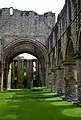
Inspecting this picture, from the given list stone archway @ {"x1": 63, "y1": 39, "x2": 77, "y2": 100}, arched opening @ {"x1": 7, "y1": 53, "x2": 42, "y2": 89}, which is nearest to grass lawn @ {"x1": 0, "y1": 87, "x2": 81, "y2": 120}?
stone archway @ {"x1": 63, "y1": 39, "x2": 77, "y2": 100}

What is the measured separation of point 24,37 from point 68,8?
41.6ft

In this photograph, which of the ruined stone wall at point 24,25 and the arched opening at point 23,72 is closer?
the ruined stone wall at point 24,25

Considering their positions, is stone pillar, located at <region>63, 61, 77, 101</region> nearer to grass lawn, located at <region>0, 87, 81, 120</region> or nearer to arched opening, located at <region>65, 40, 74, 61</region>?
arched opening, located at <region>65, 40, 74, 61</region>

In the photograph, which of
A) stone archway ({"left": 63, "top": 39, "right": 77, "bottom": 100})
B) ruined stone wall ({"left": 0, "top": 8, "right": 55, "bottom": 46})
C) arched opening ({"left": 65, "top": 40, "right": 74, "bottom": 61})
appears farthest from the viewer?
ruined stone wall ({"left": 0, "top": 8, "right": 55, "bottom": 46})

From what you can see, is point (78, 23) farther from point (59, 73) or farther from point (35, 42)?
point (35, 42)

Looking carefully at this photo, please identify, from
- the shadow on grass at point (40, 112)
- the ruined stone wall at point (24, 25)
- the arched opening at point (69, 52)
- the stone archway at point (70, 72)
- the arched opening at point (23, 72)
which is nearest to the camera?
the shadow on grass at point (40, 112)

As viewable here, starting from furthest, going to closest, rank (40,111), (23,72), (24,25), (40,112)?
(23,72) → (24,25) → (40,111) → (40,112)

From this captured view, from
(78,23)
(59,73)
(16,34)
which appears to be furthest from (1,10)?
(78,23)

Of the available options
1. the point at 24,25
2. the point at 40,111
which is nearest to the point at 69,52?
the point at 40,111

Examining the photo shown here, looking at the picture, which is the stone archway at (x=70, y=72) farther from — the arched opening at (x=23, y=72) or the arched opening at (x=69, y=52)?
the arched opening at (x=23, y=72)

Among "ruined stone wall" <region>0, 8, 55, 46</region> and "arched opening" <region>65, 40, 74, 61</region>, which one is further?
"ruined stone wall" <region>0, 8, 55, 46</region>

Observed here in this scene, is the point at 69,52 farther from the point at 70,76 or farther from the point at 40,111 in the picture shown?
the point at 40,111

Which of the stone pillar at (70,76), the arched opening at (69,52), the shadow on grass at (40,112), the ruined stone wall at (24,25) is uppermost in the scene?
the ruined stone wall at (24,25)

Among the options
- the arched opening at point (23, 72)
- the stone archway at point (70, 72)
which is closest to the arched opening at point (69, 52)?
the stone archway at point (70, 72)
